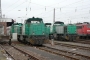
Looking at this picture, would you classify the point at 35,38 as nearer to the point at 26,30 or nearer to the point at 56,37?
the point at 26,30

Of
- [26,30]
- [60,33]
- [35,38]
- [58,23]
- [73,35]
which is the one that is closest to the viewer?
[35,38]

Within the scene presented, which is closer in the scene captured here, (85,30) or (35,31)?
(35,31)

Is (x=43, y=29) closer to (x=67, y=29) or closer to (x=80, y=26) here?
(x=67, y=29)

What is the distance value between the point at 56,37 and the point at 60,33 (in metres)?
2.37

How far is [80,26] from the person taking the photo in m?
42.8

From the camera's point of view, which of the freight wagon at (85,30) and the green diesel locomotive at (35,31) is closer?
the green diesel locomotive at (35,31)

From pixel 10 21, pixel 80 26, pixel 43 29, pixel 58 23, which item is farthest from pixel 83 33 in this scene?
pixel 43 29

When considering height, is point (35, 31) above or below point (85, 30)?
above

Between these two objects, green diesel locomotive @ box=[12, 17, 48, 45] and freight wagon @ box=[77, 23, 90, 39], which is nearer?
green diesel locomotive @ box=[12, 17, 48, 45]

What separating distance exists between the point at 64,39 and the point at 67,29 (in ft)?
6.18

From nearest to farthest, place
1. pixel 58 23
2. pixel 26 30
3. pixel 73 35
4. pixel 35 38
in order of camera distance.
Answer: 1. pixel 35 38
2. pixel 26 30
3. pixel 73 35
4. pixel 58 23

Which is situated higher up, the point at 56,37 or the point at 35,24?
the point at 35,24

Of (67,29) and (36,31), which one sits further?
(67,29)

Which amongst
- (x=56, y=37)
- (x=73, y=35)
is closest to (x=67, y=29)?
(x=73, y=35)
